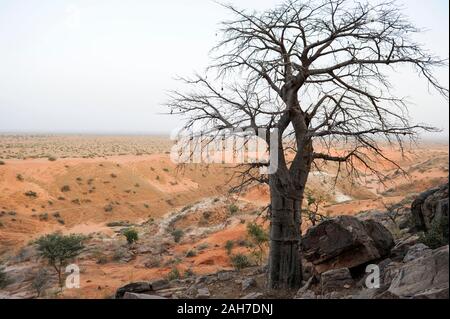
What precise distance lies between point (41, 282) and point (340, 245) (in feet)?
31.6

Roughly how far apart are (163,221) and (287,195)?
55.2 ft

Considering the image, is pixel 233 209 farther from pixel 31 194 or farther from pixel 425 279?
pixel 425 279

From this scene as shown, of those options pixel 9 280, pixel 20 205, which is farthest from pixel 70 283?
pixel 20 205

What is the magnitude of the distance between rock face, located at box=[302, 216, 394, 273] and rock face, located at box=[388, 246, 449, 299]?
154 cm

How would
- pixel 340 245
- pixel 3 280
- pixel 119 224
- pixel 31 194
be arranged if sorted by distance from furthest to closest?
pixel 31 194
pixel 119 224
pixel 3 280
pixel 340 245

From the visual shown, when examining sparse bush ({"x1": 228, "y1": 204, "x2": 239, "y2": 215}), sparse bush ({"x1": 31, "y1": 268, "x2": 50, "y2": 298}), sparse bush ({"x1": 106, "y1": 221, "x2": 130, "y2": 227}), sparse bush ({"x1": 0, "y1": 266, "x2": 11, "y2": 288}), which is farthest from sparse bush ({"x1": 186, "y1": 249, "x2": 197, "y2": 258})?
sparse bush ({"x1": 106, "y1": 221, "x2": 130, "y2": 227})

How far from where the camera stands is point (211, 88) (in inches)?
278

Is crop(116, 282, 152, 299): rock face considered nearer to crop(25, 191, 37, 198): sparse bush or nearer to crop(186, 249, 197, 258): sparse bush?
crop(186, 249, 197, 258): sparse bush

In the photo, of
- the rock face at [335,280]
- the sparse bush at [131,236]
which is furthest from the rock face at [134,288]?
the sparse bush at [131,236]

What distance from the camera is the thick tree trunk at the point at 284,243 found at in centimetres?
712

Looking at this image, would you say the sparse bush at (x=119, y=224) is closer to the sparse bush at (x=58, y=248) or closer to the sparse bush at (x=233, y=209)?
the sparse bush at (x=233, y=209)

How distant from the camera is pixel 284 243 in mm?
7191

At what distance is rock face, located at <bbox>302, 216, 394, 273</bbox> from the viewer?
20.9ft

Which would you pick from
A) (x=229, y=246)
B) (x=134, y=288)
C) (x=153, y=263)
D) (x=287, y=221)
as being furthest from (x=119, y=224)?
(x=287, y=221)
